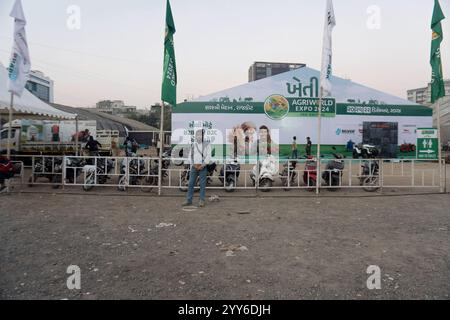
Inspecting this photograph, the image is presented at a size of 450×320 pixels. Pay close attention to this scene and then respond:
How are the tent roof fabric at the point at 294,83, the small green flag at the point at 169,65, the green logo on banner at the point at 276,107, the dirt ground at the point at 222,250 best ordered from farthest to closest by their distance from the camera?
the green logo on banner at the point at 276,107 < the tent roof fabric at the point at 294,83 < the small green flag at the point at 169,65 < the dirt ground at the point at 222,250

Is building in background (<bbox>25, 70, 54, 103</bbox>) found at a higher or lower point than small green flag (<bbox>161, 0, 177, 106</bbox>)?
higher

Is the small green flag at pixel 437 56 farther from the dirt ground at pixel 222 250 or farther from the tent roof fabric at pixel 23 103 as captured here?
the tent roof fabric at pixel 23 103

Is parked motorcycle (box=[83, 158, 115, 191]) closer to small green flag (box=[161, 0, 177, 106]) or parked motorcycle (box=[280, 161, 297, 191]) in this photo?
small green flag (box=[161, 0, 177, 106])

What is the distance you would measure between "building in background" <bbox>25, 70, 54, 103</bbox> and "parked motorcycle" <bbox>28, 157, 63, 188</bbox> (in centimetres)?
3869

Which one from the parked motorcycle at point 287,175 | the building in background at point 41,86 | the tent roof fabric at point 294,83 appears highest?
the building in background at point 41,86

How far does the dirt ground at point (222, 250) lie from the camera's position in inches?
129

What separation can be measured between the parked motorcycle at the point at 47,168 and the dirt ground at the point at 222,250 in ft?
7.06

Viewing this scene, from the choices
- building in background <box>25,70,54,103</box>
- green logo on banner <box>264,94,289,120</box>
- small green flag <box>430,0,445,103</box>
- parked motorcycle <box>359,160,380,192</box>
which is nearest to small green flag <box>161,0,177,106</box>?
parked motorcycle <box>359,160,380,192</box>

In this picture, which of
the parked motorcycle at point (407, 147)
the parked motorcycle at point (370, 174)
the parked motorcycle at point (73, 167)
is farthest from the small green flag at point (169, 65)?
the parked motorcycle at point (407, 147)

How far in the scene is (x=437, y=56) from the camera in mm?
9328

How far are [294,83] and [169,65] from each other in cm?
1467

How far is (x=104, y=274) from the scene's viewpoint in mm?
3594

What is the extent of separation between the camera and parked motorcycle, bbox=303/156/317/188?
9.47m

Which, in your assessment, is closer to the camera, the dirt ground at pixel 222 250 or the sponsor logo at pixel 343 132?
the dirt ground at pixel 222 250
